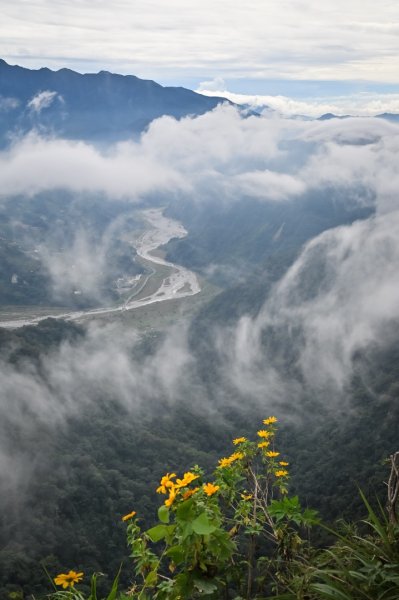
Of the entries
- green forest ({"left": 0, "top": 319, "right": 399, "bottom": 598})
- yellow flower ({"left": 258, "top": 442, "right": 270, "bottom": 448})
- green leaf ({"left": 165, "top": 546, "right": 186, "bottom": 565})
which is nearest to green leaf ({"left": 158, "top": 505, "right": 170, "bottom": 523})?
green leaf ({"left": 165, "top": 546, "right": 186, "bottom": 565})

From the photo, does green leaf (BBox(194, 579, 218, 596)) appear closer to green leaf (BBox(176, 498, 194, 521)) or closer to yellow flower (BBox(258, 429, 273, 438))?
green leaf (BBox(176, 498, 194, 521))

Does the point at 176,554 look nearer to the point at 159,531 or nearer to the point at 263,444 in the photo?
the point at 159,531

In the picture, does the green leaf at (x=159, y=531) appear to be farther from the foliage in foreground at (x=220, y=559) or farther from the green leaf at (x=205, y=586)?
the green leaf at (x=205, y=586)

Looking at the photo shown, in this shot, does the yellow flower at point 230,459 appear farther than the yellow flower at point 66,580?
Yes

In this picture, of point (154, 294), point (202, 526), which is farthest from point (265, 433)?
point (154, 294)

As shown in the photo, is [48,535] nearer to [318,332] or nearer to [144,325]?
[318,332]

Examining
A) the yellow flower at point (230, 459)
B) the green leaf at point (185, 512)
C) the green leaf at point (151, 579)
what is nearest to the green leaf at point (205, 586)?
the green leaf at point (151, 579)

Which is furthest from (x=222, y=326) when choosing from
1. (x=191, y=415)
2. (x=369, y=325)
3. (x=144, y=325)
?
(x=191, y=415)

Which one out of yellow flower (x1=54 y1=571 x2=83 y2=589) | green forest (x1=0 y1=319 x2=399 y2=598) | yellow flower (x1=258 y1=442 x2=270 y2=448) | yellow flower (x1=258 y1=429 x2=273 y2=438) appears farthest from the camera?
green forest (x1=0 y1=319 x2=399 y2=598)
